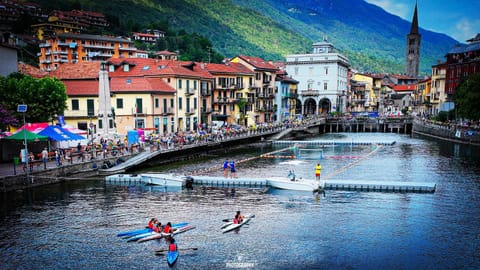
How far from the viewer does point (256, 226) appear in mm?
27297

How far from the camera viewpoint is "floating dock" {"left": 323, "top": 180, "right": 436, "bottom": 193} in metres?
36.7

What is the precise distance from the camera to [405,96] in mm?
188250

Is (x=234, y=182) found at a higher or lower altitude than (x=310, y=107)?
lower

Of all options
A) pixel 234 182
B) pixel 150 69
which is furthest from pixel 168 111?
pixel 234 182

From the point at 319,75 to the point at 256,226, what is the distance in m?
104

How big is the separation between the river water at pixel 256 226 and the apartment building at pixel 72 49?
8737cm

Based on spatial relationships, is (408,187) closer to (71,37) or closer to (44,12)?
(71,37)

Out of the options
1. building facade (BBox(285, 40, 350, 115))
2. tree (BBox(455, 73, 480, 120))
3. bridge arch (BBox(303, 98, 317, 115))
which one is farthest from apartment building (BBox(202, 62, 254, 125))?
tree (BBox(455, 73, 480, 120))

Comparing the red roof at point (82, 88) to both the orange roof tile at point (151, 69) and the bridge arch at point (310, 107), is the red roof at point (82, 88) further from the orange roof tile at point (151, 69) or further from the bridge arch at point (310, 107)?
the bridge arch at point (310, 107)

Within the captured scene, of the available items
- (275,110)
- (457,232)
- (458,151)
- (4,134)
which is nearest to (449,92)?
(275,110)

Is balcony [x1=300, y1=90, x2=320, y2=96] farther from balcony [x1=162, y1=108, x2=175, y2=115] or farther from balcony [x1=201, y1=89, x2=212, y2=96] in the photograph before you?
balcony [x1=162, y1=108, x2=175, y2=115]

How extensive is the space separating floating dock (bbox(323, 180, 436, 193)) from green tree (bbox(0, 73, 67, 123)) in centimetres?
3193

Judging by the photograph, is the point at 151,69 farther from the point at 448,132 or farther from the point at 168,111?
the point at 448,132

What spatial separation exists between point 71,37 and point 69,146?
265ft
